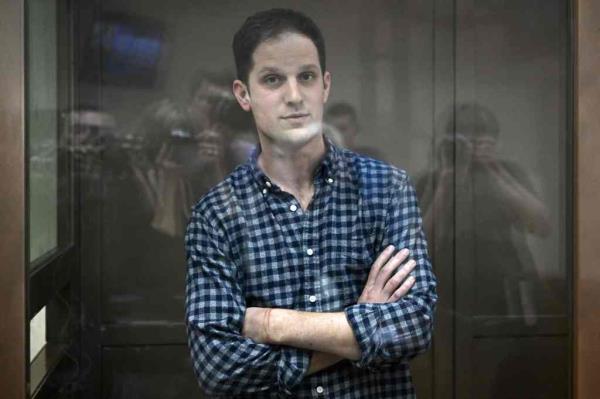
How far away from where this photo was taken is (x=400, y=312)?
1232 mm

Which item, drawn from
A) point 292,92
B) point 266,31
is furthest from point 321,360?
point 266,31

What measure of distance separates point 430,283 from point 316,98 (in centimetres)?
37

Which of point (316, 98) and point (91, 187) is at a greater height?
point (316, 98)

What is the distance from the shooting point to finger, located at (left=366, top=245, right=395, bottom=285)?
128 centimetres

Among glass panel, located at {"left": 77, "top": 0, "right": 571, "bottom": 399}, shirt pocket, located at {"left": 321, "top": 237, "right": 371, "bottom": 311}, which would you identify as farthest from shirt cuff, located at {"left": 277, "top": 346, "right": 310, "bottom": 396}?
glass panel, located at {"left": 77, "top": 0, "right": 571, "bottom": 399}

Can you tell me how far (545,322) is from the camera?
1488mm

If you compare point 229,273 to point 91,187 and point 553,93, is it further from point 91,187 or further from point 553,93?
point 553,93

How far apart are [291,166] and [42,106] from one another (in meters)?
0.47

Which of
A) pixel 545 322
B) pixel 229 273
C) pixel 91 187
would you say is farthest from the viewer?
pixel 545 322

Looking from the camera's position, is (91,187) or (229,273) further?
(91,187)
